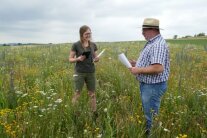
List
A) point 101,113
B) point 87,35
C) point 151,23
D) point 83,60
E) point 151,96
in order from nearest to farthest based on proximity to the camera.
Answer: point 151,23 → point 151,96 → point 101,113 → point 87,35 → point 83,60

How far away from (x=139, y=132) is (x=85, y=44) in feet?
7.63

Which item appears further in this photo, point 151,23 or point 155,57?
point 151,23

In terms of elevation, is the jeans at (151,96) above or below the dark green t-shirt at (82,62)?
below

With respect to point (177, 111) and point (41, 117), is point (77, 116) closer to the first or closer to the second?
point (41, 117)

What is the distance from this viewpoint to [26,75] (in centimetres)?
895

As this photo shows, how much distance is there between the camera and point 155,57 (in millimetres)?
4500

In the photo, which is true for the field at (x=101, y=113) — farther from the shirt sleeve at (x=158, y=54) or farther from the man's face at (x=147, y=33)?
the man's face at (x=147, y=33)

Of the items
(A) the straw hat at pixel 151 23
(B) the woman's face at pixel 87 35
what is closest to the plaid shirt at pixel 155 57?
(A) the straw hat at pixel 151 23

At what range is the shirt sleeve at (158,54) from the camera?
450 cm

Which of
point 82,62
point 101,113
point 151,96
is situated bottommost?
point 101,113

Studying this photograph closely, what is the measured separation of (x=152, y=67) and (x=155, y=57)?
0.13 m

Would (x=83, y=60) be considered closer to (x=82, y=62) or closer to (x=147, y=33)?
(x=82, y=62)

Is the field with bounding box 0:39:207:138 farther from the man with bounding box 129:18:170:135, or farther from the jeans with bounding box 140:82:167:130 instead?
→ the man with bounding box 129:18:170:135

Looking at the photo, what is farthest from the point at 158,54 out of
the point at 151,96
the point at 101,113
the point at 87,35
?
the point at 87,35
